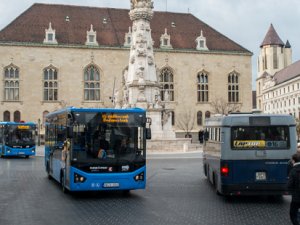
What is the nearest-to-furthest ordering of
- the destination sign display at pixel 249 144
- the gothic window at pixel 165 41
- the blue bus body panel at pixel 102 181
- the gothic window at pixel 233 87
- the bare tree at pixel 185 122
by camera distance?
1. the destination sign display at pixel 249 144
2. the blue bus body panel at pixel 102 181
3. the gothic window at pixel 165 41
4. the bare tree at pixel 185 122
5. the gothic window at pixel 233 87

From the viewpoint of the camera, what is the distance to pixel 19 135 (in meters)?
35.0

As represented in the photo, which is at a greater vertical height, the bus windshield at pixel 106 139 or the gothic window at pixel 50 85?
the gothic window at pixel 50 85

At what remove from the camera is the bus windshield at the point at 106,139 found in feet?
48.1

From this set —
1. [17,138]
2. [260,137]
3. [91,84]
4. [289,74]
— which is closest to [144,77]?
[17,138]

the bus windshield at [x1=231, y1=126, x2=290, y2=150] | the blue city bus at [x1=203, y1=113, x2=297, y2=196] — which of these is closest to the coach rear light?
the blue city bus at [x1=203, y1=113, x2=297, y2=196]

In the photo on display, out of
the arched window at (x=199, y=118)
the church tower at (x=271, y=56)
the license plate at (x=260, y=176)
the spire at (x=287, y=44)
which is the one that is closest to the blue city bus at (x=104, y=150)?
the license plate at (x=260, y=176)

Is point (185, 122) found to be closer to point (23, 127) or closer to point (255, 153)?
point (23, 127)

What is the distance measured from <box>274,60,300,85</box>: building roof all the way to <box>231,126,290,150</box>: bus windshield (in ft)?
276

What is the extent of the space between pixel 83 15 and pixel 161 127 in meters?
35.5

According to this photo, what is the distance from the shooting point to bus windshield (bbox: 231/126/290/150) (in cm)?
1386

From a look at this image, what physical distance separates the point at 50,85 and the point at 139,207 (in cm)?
5646

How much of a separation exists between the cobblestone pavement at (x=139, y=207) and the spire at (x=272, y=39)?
11145 cm

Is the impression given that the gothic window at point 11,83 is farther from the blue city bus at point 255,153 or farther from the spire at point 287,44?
the spire at point 287,44

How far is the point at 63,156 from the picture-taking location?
16.0 meters
